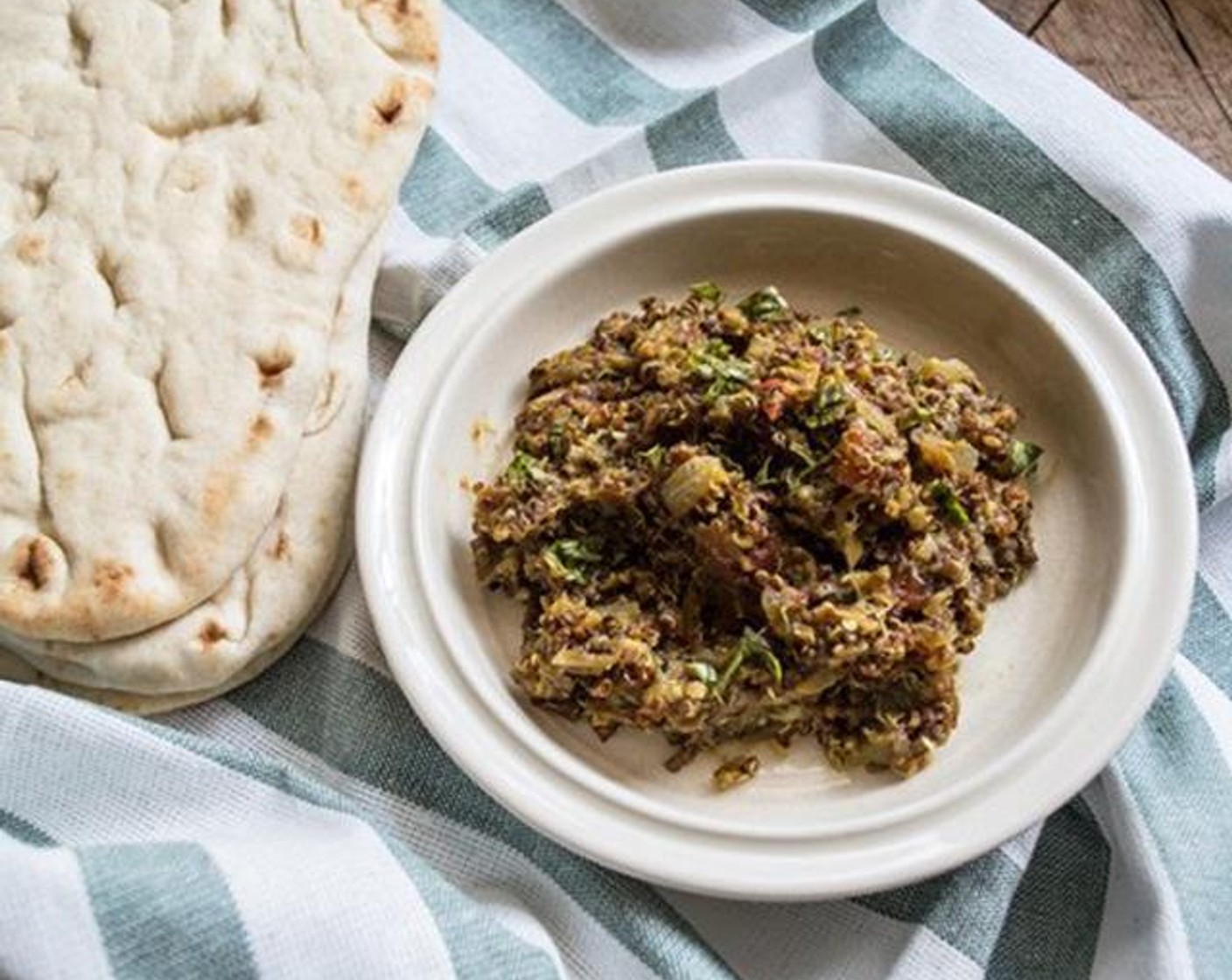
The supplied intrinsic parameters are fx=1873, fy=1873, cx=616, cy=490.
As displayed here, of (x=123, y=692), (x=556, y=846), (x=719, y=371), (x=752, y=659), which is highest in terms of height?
(x=719, y=371)

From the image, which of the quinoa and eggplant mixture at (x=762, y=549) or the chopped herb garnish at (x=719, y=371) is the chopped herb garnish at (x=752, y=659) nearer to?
the quinoa and eggplant mixture at (x=762, y=549)

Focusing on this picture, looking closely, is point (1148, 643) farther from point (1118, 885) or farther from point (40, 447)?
point (40, 447)

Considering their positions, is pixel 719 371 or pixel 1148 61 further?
pixel 1148 61

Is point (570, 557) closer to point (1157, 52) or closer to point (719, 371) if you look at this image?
point (719, 371)

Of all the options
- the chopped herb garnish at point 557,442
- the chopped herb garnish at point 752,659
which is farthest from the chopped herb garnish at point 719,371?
the chopped herb garnish at point 752,659

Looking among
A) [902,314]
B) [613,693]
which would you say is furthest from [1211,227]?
[613,693]

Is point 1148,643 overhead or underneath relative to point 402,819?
overhead

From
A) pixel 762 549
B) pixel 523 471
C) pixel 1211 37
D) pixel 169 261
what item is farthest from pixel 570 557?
pixel 1211 37
